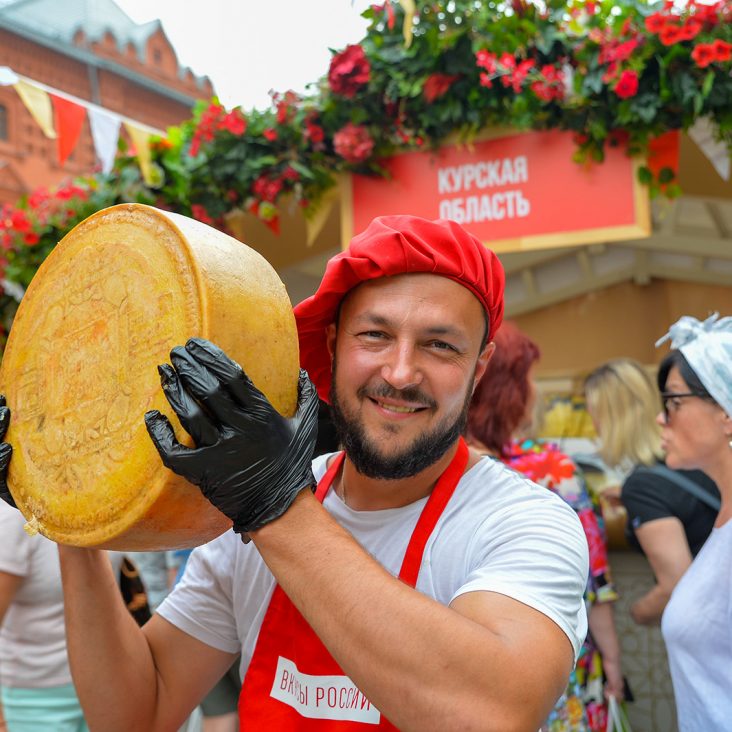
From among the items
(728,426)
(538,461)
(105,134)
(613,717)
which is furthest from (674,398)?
(105,134)

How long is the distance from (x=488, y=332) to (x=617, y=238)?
214 centimetres

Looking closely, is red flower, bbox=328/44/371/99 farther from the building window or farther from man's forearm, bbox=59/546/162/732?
the building window

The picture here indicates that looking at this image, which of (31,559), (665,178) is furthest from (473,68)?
(31,559)

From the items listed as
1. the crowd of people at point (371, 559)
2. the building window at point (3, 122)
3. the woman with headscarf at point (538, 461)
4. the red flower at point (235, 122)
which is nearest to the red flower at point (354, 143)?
the red flower at point (235, 122)

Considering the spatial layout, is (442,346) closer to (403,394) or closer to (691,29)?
(403,394)

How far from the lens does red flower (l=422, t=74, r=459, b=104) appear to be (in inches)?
142

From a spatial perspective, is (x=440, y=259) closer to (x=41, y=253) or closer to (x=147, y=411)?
(x=147, y=411)

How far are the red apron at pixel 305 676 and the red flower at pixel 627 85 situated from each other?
2.34 meters

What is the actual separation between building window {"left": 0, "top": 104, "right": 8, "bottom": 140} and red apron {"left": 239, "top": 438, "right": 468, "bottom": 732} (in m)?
15.4

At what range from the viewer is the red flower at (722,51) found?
3096 mm

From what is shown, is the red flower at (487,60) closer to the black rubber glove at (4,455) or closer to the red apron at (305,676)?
the red apron at (305,676)

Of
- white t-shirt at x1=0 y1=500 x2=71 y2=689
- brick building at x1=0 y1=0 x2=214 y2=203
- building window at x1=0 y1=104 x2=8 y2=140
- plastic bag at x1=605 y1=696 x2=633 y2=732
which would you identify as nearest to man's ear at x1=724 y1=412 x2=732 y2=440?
plastic bag at x1=605 y1=696 x2=633 y2=732

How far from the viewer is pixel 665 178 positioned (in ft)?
11.6

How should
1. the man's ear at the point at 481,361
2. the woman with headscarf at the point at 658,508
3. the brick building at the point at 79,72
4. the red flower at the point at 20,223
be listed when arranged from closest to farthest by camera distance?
the man's ear at the point at 481,361, the woman with headscarf at the point at 658,508, the red flower at the point at 20,223, the brick building at the point at 79,72
